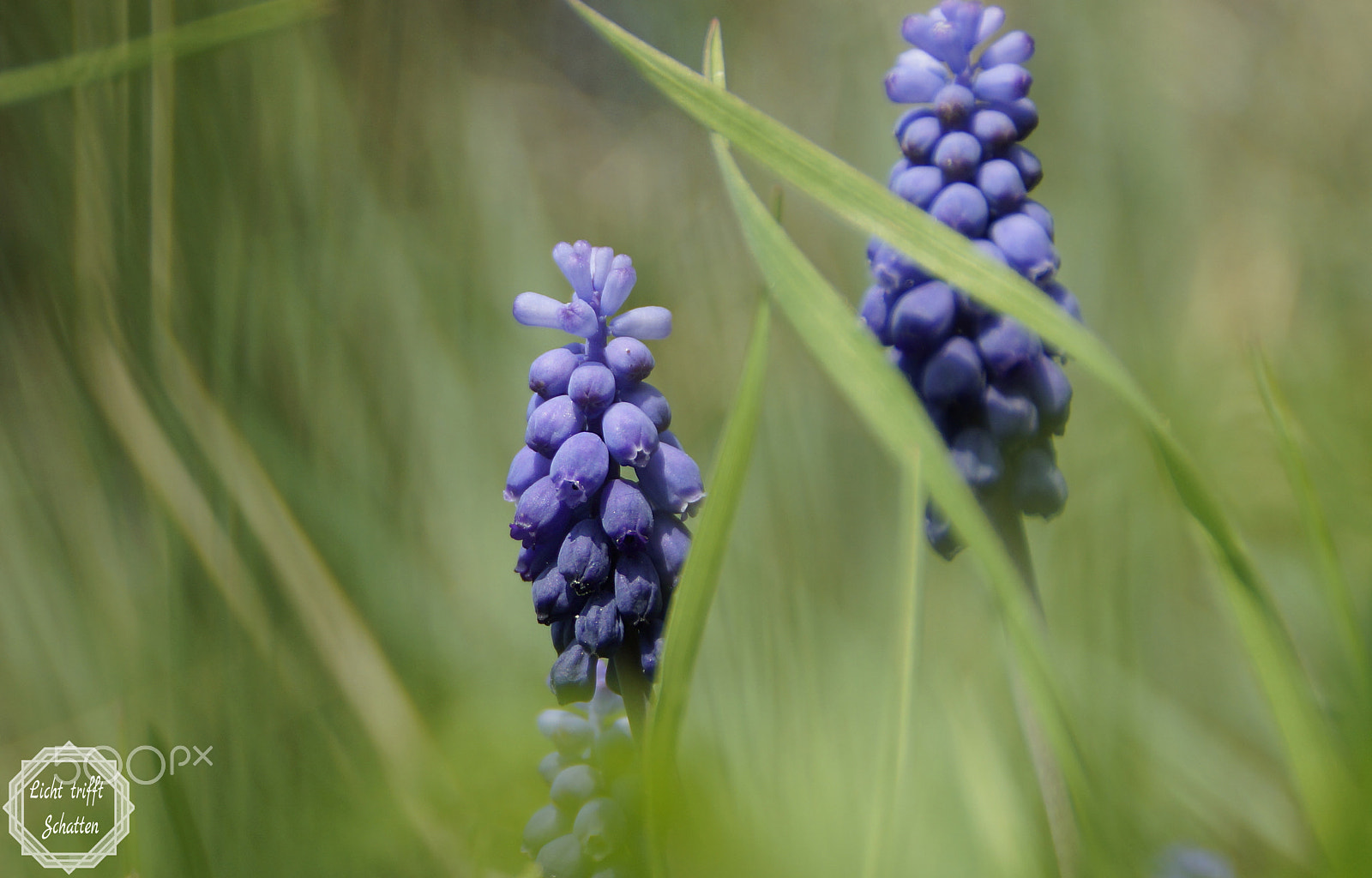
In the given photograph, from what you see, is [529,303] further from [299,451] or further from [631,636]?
[299,451]

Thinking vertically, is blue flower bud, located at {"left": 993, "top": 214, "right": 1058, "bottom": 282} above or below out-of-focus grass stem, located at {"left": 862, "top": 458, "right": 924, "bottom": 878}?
above

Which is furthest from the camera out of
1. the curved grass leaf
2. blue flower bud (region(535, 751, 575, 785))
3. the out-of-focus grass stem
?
blue flower bud (region(535, 751, 575, 785))

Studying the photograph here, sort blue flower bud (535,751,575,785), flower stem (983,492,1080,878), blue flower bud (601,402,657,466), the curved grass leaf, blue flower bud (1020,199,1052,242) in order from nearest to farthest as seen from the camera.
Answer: the curved grass leaf → flower stem (983,492,1080,878) → blue flower bud (601,402,657,466) → blue flower bud (535,751,575,785) → blue flower bud (1020,199,1052,242)

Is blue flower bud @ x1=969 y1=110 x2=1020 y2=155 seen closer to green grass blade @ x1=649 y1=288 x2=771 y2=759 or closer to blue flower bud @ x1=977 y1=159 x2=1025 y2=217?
blue flower bud @ x1=977 y1=159 x2=1025 y2=217

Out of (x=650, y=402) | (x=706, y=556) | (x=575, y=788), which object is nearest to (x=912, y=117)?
(x=650, y=402)

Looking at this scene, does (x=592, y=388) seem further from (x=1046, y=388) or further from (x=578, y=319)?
(x=1046, y=388)

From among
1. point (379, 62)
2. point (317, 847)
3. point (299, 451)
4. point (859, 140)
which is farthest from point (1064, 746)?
point (379, 62)

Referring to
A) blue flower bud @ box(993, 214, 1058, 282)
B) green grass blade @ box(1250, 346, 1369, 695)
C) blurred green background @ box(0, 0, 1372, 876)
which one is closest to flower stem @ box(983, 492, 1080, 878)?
blurred green background @ box(0, 0, 1372, 876)

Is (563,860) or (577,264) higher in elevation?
(577,264)
